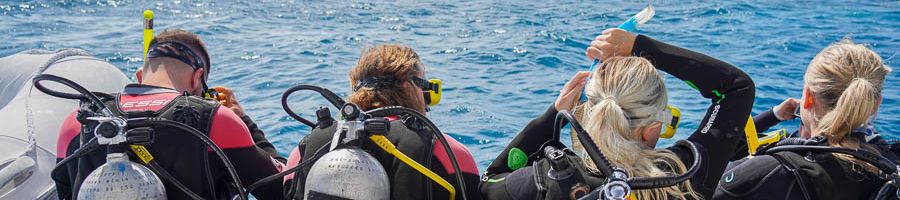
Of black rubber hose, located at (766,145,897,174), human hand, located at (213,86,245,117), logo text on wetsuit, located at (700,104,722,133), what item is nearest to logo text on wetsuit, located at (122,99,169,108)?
human hand, located at (213,86,245,117)

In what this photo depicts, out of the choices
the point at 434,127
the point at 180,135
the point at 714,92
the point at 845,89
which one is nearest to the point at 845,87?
the point at 845,89

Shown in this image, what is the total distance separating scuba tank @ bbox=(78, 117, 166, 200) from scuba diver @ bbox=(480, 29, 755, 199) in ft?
3.30

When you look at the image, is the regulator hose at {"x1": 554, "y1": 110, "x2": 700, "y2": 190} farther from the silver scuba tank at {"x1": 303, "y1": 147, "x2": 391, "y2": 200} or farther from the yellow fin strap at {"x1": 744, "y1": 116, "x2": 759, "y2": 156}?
the yellow fin strap at {"x1": 744, "y1": 116, "x2": 759, "y2": 156}

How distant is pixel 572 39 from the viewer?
33.9 feet

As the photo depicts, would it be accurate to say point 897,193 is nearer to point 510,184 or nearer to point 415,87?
point 510,184

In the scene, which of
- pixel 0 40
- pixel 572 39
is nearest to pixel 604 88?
pixel 572 39

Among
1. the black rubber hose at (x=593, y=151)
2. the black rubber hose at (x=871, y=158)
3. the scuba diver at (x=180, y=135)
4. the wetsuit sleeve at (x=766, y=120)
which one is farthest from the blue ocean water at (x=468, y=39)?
the black rubber hose at (x=593, y=151)

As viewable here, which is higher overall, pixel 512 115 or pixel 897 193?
pixel 897 193

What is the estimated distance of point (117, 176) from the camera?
2391mm

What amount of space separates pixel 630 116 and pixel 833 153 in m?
0.83

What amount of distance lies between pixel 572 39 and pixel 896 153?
759 centimetres

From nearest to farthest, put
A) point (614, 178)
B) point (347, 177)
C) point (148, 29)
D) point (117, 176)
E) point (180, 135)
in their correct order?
point (614, 178)
point (347, 177)
point (117, 176)
point (180, 135)
point (148, 29)

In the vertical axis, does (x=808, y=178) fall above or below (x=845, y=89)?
below

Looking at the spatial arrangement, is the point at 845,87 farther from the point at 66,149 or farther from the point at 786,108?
the point at 66,149
